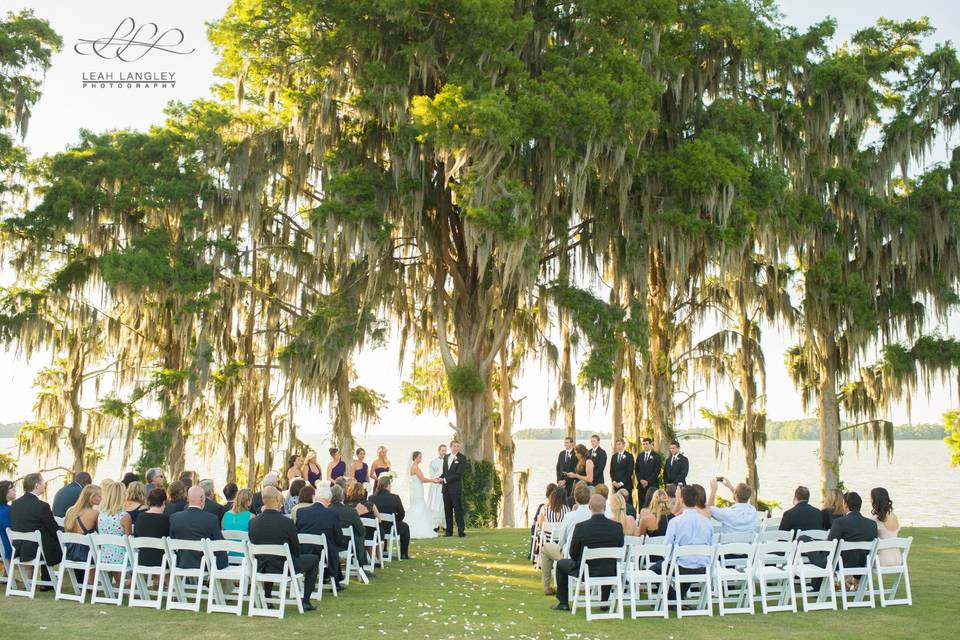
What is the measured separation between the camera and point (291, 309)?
67.3 feet

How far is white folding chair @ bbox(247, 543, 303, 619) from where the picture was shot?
8.01m

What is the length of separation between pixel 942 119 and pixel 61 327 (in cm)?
1942

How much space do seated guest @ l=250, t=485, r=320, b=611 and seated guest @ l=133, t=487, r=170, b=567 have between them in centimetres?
93

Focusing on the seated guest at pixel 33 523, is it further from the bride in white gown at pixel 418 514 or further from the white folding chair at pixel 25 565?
the bride in white gown at pixel 418 514

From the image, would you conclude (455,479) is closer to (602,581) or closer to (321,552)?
(321,552)

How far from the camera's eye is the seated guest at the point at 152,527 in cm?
855

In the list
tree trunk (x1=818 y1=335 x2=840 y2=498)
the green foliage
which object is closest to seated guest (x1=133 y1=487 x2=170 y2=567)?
the green foliage

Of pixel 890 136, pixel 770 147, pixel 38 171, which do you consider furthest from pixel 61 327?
pixel 890 136

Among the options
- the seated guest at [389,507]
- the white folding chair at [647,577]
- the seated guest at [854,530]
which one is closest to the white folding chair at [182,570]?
the seated guest at [389,507]

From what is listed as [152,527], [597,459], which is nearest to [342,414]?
[597,459]

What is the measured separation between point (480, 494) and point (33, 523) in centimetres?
1065

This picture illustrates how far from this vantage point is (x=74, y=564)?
858cm

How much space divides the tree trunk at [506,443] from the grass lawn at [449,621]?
14.1 m

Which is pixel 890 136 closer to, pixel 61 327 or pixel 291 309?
pixel 291 309
